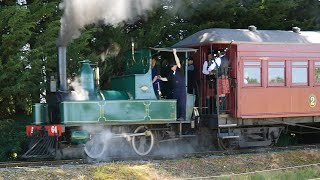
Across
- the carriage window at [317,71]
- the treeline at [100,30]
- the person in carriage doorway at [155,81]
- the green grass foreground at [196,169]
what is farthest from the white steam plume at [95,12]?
the carriage window at [317,71]

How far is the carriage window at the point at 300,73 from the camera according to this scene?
13.0 metres

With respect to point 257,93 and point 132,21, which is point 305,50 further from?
point 132,21

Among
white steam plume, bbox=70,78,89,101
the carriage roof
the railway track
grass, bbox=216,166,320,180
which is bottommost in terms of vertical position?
grass, bbox=216,166,320,180

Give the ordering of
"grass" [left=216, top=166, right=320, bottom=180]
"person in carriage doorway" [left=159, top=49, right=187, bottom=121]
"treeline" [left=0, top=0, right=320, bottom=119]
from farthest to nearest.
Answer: "treeline" [left=0, top=0, right=320, bottom=119] < "person in carriage doorway" [left=159, top=49, right=187, bottom=121] < "grass" [left=216, top=166, right=320, bottom=180]

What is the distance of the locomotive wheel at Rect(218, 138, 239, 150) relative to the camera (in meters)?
12.7

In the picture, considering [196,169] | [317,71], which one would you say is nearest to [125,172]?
[196,169]

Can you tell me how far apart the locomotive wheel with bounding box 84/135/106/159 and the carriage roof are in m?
3.55

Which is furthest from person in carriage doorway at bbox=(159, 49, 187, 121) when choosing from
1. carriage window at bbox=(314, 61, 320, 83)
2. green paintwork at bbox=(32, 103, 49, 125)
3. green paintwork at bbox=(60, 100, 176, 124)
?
carriage window at bbox=(314, 61, 320, 83)

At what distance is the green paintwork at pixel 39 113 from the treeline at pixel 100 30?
41.9 inches

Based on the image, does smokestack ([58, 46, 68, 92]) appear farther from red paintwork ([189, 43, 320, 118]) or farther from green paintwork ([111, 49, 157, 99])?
red paintwork ([189, 43, 320, 118])

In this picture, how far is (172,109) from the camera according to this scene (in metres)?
11.7

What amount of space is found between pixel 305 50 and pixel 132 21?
17.5 ft

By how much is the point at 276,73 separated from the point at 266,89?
0.54 meters

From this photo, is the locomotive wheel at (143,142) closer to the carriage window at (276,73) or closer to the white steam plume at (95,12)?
the white steam plume at (95,12)
